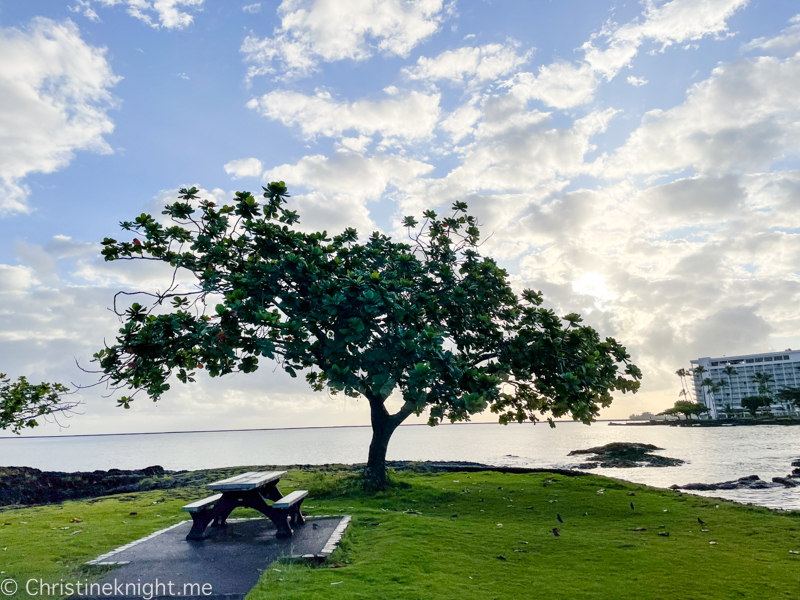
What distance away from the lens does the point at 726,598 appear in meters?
6.27

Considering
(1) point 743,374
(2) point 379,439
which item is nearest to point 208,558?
(2) point 379,439

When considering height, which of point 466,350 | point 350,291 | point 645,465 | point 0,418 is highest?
point 350,291

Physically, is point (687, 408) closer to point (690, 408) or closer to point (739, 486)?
point (690, 408)

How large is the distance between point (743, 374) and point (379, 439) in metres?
206

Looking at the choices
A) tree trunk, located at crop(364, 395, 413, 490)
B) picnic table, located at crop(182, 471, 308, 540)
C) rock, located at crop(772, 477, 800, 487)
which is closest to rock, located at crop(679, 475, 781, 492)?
rock, located at crop(772, 477, 800, 487)

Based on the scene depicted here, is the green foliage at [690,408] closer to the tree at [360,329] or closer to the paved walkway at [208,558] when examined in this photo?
the tree at [360,329]

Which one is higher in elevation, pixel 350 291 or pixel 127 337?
pixel 350 291

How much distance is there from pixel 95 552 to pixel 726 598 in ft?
34.4

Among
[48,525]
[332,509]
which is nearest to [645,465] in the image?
[332,509]

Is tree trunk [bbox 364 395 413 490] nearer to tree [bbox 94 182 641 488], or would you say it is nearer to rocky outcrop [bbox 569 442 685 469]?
tree [bbox 94 182 641 488]

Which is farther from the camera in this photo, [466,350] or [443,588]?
[466,350]

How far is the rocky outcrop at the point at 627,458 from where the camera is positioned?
38344 millimetres

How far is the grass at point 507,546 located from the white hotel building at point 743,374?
178 metres

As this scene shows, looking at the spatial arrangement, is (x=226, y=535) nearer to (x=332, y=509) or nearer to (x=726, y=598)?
(x=332, y=509)
